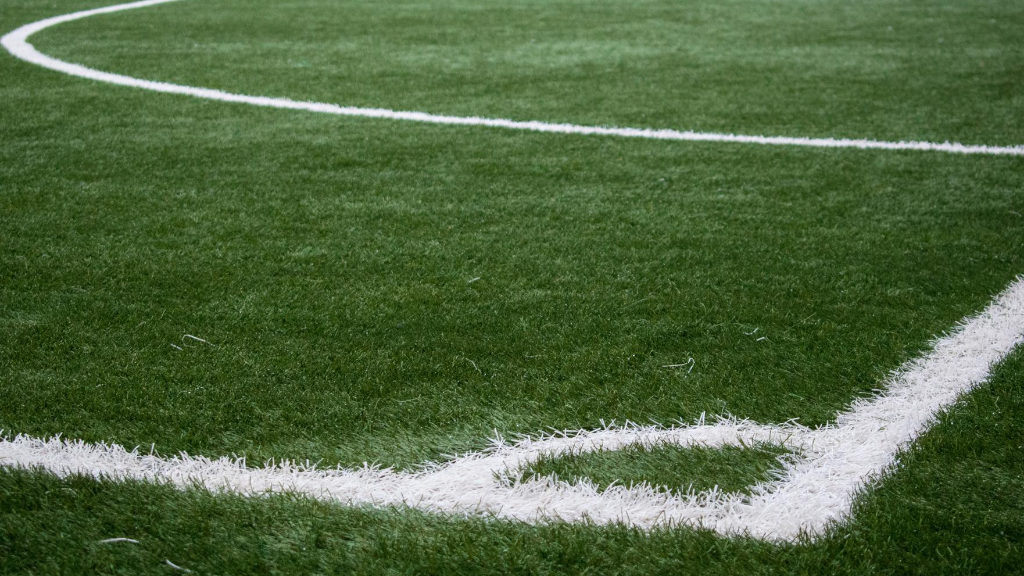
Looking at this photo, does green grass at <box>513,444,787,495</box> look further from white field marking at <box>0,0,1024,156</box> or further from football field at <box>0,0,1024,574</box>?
white field marking at <box>0,0,1024,156</box>

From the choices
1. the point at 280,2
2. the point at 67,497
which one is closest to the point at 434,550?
the point at 67,497

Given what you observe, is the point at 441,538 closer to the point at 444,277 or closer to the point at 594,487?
the point at 594,487

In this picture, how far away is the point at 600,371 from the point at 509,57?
4535 millimetres

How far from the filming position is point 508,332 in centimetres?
233

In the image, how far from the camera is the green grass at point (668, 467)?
1.73 metres

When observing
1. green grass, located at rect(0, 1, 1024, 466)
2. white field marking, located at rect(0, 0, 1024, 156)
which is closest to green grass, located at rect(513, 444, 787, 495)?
green grass, located at rect(0, 1, 1024, 466)

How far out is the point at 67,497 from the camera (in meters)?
1.67

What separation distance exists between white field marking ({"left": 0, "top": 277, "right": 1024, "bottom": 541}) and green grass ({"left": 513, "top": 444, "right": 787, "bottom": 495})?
21 mm

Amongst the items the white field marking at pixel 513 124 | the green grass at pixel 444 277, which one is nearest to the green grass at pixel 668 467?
the green grass at pixel 444 277

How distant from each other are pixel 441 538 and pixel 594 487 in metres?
0.31

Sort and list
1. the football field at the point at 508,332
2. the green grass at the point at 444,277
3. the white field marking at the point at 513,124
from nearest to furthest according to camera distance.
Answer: the football field at the point at 508,332, the green grass at the point at 444,277, the white field marking at the point at 513,124

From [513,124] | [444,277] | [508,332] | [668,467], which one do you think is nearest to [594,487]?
[668,467]

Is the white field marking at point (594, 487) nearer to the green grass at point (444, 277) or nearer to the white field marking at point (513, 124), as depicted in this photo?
the green grass at point (444, 277)

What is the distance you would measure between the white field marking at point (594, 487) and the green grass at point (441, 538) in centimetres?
4
